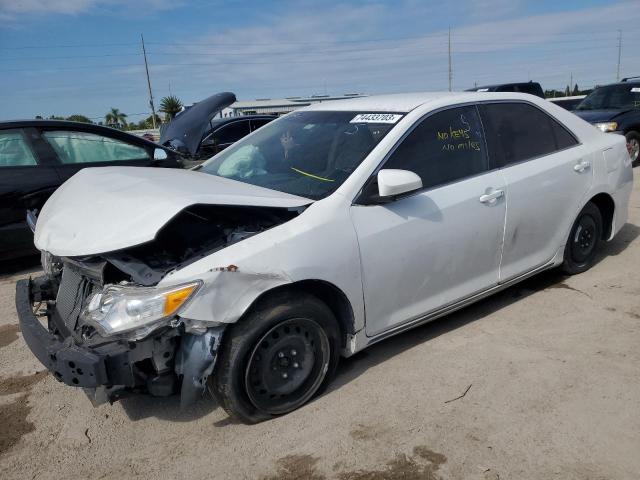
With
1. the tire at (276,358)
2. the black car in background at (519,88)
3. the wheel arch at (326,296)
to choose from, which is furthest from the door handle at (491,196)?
the black car in background at (519,88)

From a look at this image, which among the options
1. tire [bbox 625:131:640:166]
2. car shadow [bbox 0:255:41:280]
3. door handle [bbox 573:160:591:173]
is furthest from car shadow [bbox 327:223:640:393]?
tire [bbox 625:131:640:166]

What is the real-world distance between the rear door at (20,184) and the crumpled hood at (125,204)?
236cm

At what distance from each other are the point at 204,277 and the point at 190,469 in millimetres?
920

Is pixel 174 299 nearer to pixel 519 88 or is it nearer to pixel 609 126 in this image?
pixel 609 126

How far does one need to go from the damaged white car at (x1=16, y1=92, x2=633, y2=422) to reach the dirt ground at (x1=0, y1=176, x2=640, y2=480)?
257 mm

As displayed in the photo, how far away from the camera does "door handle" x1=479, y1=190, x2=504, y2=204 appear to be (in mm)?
3602

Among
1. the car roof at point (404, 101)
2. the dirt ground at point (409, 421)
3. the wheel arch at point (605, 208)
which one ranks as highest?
the car roof at point (404, 101)

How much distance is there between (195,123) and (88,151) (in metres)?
1.21

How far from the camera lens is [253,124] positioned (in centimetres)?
1027

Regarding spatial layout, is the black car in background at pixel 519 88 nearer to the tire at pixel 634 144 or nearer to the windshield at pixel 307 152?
the tire at pixel 634 144

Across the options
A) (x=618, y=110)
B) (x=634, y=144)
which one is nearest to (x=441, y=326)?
(x=618, y=110)

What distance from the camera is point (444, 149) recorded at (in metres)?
3.57

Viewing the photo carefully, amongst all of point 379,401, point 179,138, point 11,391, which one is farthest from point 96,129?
point 379,401

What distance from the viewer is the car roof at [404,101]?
3.65m
